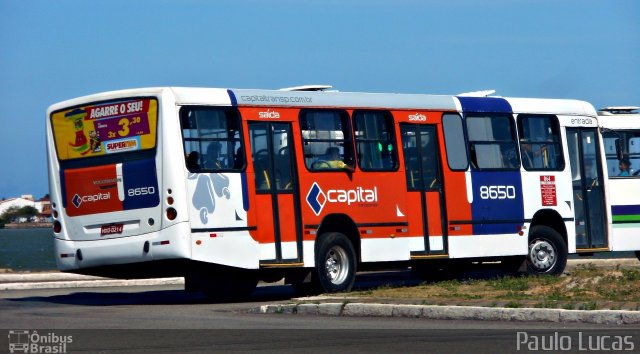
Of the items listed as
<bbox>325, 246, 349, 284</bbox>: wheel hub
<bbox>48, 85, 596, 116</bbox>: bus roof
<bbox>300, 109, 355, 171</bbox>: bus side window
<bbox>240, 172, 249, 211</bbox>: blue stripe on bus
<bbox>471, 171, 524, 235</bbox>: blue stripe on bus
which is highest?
<bbox>48, 85, 596, 116</bbox>: bus roof

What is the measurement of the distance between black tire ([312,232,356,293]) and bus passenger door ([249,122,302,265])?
495mm

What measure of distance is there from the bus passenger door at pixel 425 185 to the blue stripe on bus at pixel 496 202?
80 cm

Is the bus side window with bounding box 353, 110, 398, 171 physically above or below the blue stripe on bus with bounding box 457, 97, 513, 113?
below

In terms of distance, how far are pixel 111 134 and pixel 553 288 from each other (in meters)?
6.77

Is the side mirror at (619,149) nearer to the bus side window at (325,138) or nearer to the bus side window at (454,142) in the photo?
the bus side window at (454,142)

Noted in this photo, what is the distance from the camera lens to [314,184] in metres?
20.7

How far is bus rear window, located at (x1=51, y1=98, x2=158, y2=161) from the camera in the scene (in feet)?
62.8

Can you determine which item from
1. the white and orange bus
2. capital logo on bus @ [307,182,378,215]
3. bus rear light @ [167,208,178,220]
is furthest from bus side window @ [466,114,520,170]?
bus rear light @ [167,208,178,220]

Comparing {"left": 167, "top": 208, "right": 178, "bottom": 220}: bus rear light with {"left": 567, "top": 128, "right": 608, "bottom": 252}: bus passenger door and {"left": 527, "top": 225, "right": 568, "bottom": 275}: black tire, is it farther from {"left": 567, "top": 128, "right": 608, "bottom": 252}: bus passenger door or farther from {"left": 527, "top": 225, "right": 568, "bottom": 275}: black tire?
{"left": 567, "top": 128, "right": 608, "bottom": 252}: bus passenger door

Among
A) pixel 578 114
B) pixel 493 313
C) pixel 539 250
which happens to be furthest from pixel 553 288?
pixel 578 114

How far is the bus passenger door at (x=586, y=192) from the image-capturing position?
24.8 meters

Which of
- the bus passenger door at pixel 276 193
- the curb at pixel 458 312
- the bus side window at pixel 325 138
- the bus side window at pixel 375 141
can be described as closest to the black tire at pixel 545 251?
the bus side window at pixel 375 141

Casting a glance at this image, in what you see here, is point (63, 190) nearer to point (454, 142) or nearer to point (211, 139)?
point (211, 139)
